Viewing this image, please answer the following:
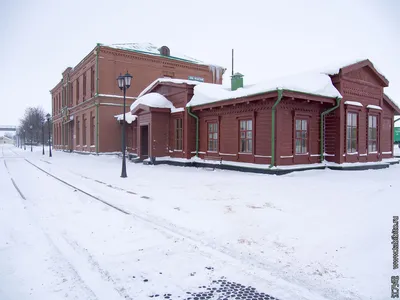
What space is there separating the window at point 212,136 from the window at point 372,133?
29.1 ft

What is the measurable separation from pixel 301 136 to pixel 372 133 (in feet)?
19.2

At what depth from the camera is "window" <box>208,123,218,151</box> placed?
17.5 meters

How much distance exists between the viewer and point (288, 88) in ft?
43.1

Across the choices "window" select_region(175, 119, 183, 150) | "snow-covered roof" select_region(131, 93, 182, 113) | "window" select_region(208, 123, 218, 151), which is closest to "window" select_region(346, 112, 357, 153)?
"window" select_region(208, 123, 218, 151)

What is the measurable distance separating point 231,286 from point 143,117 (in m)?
18.4

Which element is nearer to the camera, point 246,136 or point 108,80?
point 246,136

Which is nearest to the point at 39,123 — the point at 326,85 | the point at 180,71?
the point at 180,71

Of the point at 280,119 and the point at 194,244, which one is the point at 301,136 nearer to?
the point at 280,119

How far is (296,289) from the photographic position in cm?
355

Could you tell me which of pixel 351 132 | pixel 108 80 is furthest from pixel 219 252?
pixel 108 80

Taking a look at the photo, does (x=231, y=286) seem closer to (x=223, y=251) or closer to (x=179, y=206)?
(x=223, y=251)

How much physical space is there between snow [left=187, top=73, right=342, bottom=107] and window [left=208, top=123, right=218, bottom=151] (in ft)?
4.98

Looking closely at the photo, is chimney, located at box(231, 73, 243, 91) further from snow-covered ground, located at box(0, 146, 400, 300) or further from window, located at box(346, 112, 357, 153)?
snow-covered ground, located at box(0, 146, 400, 300)

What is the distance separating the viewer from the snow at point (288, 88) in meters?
13.6
